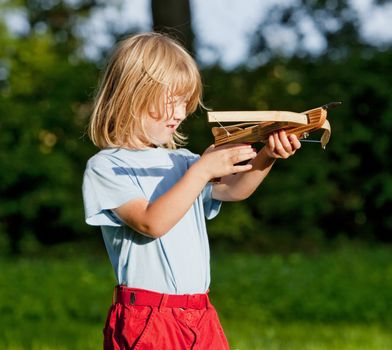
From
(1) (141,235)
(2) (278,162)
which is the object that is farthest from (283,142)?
(2) (278,162)

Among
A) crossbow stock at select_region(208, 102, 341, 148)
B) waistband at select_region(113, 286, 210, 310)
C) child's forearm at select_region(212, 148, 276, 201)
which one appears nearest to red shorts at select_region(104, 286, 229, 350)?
waistband at select_region(113, 286, 210, 310)

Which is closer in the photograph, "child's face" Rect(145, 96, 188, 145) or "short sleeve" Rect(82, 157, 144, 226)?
"short sleeve" Rect(82, 157, 144, 226)

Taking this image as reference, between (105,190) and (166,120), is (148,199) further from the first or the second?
(166,120)

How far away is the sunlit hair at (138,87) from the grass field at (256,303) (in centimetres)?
295

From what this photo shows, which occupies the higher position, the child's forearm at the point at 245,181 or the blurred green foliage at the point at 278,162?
the child's forearm at the point at 245,181

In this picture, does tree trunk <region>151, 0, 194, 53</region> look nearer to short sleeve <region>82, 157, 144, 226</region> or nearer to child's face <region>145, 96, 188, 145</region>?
child's face <region>145, 96, 188, 145</region>

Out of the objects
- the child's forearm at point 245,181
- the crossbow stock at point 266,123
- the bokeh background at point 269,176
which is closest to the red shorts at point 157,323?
the child's forearm at point 245,181

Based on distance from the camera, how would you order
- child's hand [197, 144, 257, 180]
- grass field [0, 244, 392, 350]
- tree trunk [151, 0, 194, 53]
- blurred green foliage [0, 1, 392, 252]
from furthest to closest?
blurred green foliage [0, 1, 392, 252], tree trunk [151, 0, 194, 53], grass field [0, 244, 392, 350], child's hand [197, 144, 257, 180]

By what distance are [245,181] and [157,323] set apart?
528 mm

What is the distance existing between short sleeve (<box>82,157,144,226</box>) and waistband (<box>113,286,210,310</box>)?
0.20m

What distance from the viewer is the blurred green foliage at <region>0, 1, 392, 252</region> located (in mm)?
11508

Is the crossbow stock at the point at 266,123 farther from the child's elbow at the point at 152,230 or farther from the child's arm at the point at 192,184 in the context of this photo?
the child's elbow at the point at 152,230

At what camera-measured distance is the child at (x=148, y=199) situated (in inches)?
98.4

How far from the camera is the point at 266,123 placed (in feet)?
7.69
